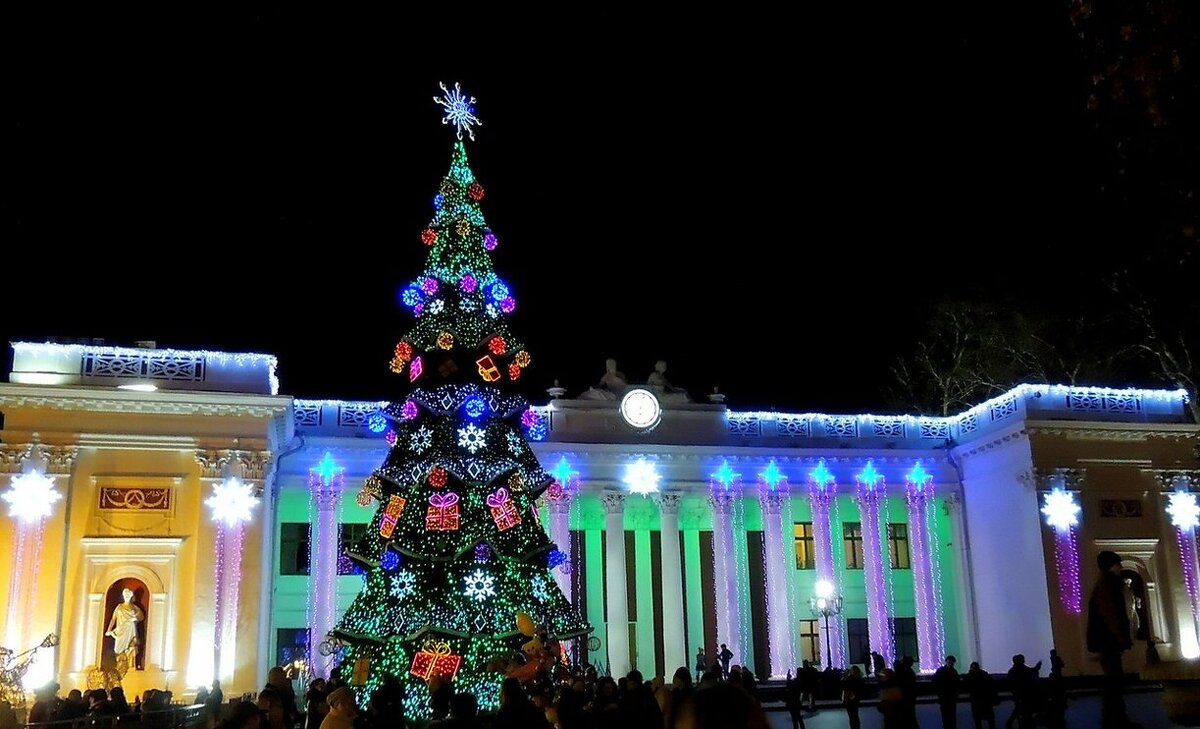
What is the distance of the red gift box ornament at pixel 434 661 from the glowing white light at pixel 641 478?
50.3 feet

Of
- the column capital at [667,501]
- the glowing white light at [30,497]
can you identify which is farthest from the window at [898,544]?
the glowing white light at [30,497]

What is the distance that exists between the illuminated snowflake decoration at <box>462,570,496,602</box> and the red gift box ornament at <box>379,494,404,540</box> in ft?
4.72

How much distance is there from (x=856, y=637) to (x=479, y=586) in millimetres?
21455

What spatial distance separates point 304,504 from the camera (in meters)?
30.8

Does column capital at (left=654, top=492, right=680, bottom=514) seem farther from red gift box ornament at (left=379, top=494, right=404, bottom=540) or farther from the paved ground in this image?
red gift box ornament at (left=379, top=494, right=404, bottom=540)

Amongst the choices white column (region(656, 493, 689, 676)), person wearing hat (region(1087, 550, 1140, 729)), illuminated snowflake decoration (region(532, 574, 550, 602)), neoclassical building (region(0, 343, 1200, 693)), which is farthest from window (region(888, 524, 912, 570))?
person wearing hat (region(1087, 550, 1140, 729))

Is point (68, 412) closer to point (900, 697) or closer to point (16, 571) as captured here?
point (16, 571)

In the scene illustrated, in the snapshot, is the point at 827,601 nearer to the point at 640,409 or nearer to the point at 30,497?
the point at 640,409

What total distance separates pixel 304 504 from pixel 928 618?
60.9 ft

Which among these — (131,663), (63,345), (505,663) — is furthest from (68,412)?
(505,663)

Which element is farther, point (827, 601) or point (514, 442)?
point (827, 601)

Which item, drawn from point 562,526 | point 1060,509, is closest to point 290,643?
point 562,526

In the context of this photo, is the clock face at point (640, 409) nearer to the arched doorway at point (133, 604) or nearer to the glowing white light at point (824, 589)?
the glowing white light at point (824, 589)

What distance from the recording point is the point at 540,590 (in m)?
16.8
